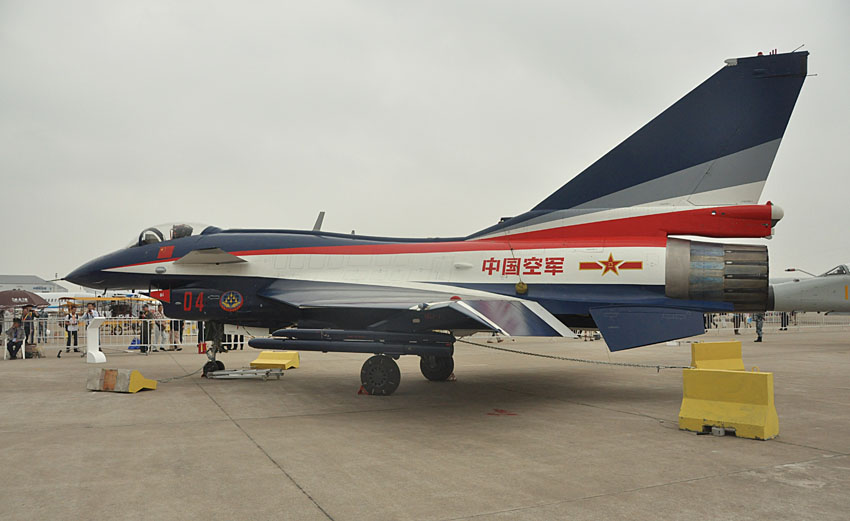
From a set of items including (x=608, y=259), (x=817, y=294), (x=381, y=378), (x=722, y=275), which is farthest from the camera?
(x=817, y=294)

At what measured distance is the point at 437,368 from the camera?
35.6 feet

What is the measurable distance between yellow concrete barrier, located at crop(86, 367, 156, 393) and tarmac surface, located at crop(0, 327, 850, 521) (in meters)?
0.21

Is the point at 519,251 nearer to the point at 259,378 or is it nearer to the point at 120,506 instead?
the point at 259,378

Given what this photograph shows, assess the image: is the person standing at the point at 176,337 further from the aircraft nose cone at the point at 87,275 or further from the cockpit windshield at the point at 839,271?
the cockpit windshield at the point at 839,271

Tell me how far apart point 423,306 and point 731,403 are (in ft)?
12.8

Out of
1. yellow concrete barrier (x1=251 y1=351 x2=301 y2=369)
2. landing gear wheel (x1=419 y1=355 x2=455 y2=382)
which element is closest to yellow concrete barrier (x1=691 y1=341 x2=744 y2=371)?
landing gear wheel (x1=419 y1=355 x2=455 y2=382)

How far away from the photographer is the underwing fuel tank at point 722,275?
7992mm

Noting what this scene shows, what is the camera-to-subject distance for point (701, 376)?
6500 millimetres

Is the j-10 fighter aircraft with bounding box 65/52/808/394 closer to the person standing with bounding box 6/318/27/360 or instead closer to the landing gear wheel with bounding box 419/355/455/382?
the landing gear wheel with bounding box 419/355/455/382

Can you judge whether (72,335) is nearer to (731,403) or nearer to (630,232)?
(630,232)

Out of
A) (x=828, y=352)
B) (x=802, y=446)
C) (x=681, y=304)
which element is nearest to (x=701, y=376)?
(x=802, y=446)

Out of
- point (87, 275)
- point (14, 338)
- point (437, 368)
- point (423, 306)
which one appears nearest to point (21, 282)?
point (14, 338)

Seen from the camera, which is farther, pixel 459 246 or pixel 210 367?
pixel 210 367

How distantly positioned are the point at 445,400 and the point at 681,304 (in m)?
3.81
